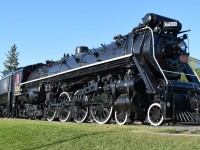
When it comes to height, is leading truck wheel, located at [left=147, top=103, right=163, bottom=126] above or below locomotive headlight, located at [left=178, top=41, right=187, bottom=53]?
below

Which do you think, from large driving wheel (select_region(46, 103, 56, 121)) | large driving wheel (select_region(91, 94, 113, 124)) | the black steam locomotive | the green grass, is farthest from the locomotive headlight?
large driving wheel (select_region(46, 103, 56, 121))

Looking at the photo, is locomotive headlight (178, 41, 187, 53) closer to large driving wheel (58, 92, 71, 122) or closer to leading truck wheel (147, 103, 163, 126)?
leading truck wheel (147, 103, 163, 126)

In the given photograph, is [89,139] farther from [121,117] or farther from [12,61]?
[12,61]

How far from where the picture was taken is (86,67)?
647 inches

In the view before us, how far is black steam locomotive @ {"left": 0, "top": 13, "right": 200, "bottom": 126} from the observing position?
41.0ft

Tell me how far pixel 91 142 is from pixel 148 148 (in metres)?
1.77

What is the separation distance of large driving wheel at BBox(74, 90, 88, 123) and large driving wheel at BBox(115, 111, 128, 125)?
227 centimetres

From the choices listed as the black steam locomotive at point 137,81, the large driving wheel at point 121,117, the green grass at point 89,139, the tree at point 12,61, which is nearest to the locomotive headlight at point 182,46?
the black steam locomotive at point 137,81

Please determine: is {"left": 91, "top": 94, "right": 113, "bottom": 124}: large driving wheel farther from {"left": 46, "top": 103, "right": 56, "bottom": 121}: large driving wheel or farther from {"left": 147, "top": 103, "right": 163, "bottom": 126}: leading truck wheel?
{"left": 46, "top": 103, "right": 56, "bottom": 121}: large driving wheel

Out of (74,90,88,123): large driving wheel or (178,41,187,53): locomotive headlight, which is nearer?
(178,41,187,53): locomotive headlight

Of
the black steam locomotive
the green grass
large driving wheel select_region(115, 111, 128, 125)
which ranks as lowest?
the green grass

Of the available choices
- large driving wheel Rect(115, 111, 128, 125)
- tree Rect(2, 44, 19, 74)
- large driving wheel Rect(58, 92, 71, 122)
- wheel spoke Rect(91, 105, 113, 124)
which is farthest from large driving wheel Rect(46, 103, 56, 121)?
tree Rect(2, 44, 19, 74)

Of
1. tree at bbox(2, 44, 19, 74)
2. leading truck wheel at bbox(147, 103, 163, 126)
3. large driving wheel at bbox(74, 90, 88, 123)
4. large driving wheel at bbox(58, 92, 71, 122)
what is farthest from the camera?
tree at bbox(2, 44, 19, 74)

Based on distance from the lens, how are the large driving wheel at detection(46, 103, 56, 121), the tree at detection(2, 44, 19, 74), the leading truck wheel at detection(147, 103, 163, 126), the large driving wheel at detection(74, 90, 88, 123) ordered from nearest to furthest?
the leading truck wheel at detection(147, 103, 163, 126) < the large driving wheel at detection(74, 90, 88, 123) < the large driving wheel at detection(46, 103, 56, 121) < the tree at detection(2, 44, 19, 74)
